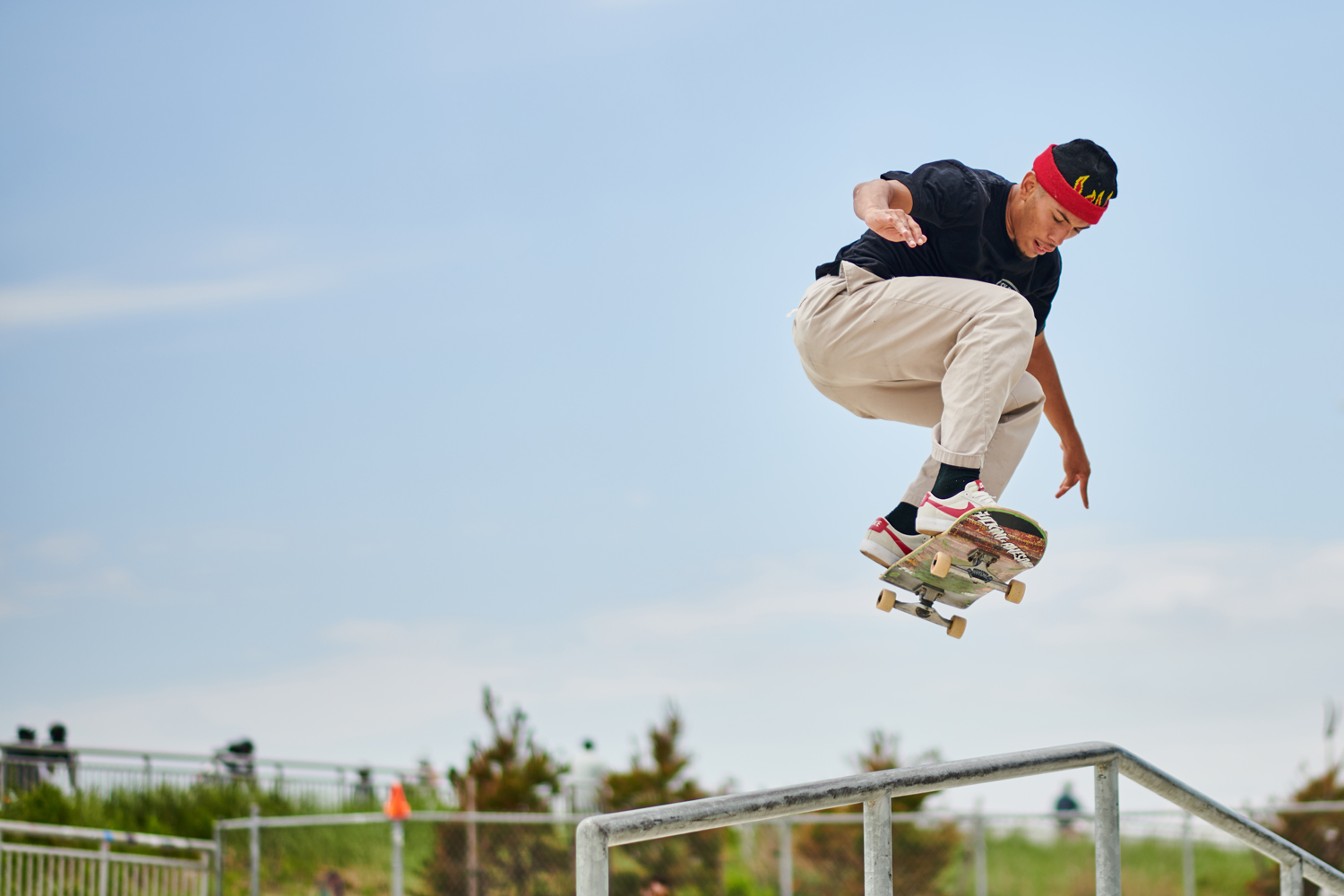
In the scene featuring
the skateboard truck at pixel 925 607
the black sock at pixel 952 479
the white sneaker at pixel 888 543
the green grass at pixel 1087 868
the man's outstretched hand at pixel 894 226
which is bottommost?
the green grass at pixel 1087 868

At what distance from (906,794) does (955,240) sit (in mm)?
2276

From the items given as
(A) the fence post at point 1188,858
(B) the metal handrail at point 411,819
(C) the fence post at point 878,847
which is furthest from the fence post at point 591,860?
(A) the fence post at point 1188,858

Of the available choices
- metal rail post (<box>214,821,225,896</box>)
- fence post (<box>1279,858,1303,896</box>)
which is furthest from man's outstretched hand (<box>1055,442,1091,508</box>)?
metal rail post (<box>214,821,225,896</box>)

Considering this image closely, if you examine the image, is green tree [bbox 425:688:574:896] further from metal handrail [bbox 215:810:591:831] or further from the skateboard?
the skateboard

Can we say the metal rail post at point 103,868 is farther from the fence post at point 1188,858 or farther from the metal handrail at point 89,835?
the fence post at point 1188,858

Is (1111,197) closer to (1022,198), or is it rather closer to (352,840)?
(1022,198)

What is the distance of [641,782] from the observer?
53.7ft

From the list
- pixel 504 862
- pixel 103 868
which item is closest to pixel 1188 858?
pixel 504 862

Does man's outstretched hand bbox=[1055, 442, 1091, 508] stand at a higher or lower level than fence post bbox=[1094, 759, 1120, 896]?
higher

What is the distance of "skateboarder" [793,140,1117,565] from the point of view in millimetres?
4461

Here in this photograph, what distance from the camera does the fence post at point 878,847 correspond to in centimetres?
307

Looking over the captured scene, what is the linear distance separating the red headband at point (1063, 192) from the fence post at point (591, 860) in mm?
2876

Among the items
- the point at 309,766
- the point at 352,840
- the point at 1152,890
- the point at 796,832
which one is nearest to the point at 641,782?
the point at 796,832

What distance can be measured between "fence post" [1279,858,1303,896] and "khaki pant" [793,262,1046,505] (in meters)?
1.49
